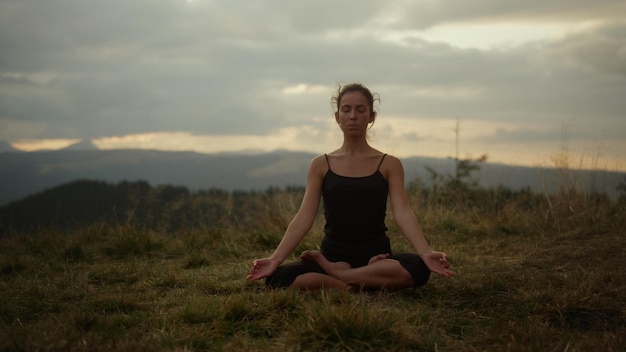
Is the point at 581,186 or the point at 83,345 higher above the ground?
the point at 581,186

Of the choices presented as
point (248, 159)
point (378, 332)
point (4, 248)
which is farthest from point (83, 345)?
point (248, 159)

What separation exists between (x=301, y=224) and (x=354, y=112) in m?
0.94

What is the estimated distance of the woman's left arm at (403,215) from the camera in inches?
144

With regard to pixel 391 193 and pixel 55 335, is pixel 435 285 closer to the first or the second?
pixel 391 193

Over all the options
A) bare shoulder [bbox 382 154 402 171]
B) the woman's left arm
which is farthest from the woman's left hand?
bare shoulder [bbox 382 154 402 171]

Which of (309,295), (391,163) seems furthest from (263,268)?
(391,163)

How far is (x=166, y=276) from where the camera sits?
4594 millimetres

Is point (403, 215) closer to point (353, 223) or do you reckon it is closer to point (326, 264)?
point (353, 223)

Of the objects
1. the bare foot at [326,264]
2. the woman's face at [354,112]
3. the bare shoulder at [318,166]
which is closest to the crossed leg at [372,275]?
the bare foot at [326,264]

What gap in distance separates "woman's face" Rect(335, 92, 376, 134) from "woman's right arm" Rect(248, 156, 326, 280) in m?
0.36

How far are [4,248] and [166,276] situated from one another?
3.11m

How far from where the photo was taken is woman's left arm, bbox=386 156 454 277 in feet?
12.0

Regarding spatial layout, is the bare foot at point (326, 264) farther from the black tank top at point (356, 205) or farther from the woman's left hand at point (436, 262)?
the woman's left hand at point (436, 262)

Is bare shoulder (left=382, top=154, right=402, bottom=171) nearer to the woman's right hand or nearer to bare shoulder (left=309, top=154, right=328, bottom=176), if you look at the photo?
bare shoulder (left=309, top=154, right=328, bottom=176)
